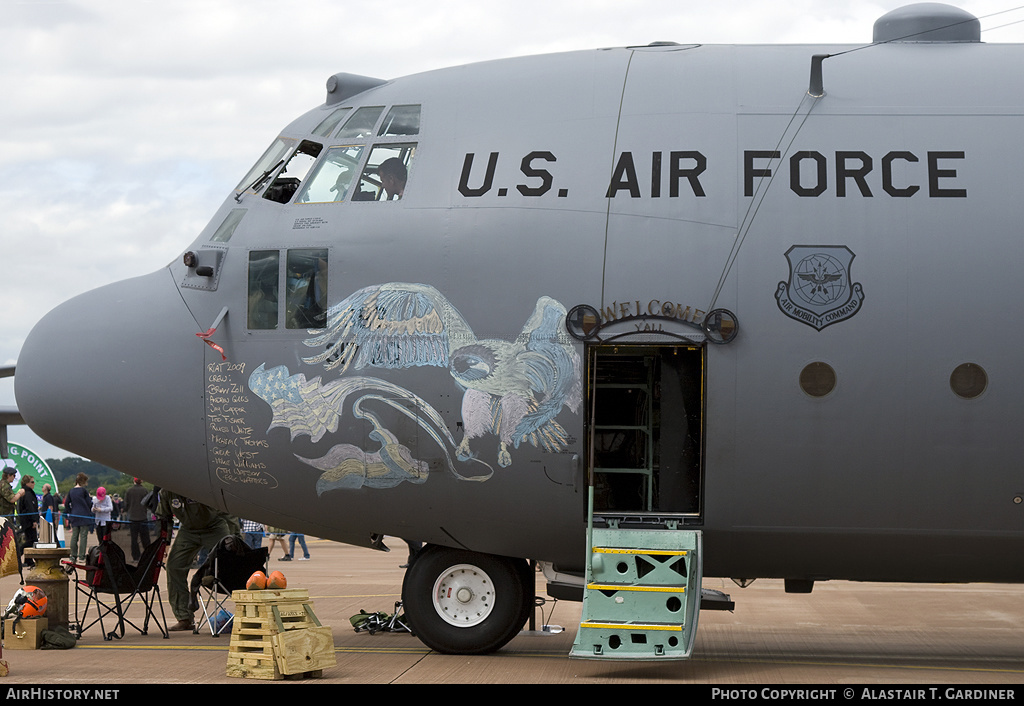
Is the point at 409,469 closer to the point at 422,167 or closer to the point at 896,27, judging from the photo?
the point at 422,167

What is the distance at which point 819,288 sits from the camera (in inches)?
367

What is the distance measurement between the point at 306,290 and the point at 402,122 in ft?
5.84

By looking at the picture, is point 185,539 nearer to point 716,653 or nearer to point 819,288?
point 716,653

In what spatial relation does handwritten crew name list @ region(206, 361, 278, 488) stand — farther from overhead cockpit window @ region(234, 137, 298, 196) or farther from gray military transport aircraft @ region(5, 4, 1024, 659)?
overhead cockpit window @ region(234, 137, 298, 196)

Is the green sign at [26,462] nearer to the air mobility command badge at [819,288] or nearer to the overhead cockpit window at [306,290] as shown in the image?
the overhead cockpit window at [306,290]

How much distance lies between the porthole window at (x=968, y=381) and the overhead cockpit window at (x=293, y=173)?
19.3 feet

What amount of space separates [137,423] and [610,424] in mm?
4309

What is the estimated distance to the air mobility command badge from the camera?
30.5 feet

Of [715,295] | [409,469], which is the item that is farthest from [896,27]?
[409,469]

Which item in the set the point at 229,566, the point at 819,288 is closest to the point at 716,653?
the point at 819,288

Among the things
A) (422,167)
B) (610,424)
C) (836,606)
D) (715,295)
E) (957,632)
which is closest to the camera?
(715,295)

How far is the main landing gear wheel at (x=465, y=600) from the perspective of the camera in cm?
1007

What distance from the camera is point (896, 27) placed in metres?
10.7

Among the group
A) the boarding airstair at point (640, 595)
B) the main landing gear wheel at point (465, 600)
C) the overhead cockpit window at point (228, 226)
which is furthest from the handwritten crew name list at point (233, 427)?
the boarding airstair at point (640, 595)
